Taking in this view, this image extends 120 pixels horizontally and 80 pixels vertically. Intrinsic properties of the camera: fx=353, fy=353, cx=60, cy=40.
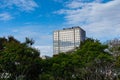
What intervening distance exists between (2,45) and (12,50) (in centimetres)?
591

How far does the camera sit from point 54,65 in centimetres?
3597

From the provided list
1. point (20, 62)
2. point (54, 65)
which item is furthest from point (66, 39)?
point (20, 62)

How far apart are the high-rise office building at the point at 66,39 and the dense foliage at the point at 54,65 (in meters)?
38.6

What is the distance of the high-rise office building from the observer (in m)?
78.3

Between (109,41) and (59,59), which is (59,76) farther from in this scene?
(109,41)

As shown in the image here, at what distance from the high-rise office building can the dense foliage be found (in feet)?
127

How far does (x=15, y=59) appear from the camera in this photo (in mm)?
34812

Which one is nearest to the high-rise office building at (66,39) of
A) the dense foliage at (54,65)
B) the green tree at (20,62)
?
the dense foliage at (54,65)

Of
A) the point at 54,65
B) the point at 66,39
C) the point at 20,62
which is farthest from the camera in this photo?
the point at 66,39

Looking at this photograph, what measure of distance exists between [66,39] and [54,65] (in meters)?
45.6

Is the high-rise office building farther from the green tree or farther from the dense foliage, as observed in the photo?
the green tree

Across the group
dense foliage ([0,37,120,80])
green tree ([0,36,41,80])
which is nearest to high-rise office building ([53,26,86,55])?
dense foliage ([0,37,120,80])

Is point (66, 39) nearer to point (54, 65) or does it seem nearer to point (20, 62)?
point (54, 65)

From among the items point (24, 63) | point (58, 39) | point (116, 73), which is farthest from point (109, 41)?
point (58, 39)
